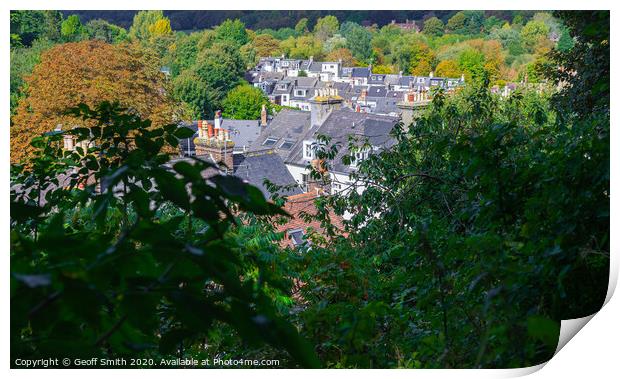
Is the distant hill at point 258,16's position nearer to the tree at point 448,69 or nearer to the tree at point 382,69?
the tree at point 382,69

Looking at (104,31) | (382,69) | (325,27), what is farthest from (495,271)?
(382,69)

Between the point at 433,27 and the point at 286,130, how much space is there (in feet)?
4.12

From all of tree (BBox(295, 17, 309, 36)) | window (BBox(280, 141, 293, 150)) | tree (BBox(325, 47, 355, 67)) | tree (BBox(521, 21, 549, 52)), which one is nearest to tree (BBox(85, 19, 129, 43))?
tree (BBox(295, 17, 309, 36))

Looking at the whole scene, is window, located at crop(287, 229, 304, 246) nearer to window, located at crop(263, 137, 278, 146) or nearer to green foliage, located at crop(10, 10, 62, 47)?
window, located at crop(263, 137, 278, 146)

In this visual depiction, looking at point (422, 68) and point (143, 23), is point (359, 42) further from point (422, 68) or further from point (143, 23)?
point (143, 23)

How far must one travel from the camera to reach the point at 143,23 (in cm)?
313

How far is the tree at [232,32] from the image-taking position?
322cm

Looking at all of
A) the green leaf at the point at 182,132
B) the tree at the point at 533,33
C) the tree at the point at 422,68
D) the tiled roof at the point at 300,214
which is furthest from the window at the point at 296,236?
the green leaf at the point at 182,132

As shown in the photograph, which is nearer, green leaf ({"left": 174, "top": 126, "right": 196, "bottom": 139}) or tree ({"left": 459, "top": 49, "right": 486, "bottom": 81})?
green leaf ({"left": 174, "top": 126, "right": 196, "bottom": 139})

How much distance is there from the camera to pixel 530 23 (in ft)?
11.4

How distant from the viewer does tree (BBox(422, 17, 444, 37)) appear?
3236mm

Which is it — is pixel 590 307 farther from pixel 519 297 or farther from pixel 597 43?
pixel 597 43

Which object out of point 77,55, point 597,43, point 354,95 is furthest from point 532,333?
point 354,95
